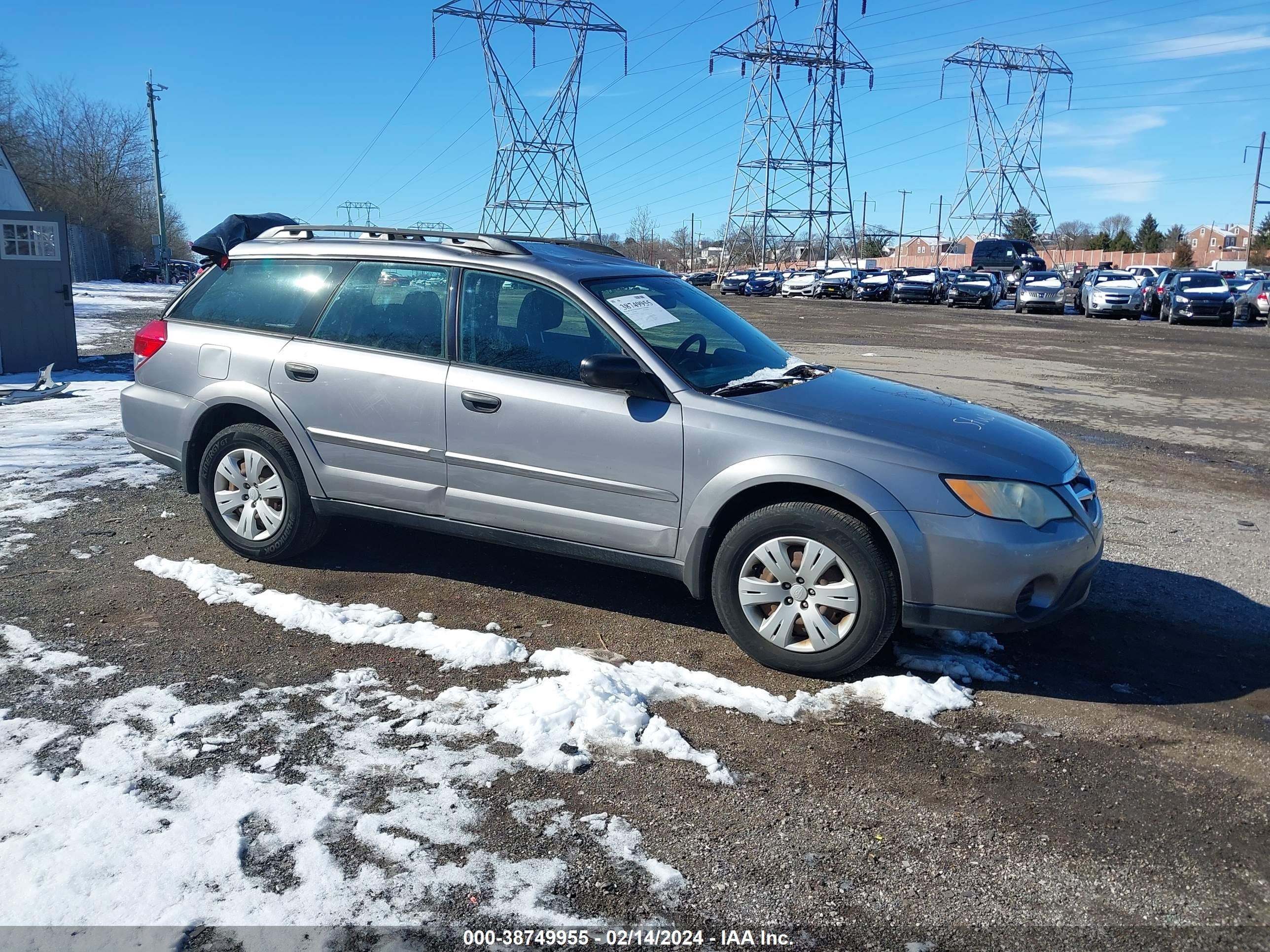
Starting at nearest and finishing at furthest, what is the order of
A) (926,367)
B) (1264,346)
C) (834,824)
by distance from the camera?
(834,824), (926,367), (1264,346)

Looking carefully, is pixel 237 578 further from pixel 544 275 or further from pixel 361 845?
pixel 361 845

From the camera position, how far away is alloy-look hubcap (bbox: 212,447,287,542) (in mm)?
5262

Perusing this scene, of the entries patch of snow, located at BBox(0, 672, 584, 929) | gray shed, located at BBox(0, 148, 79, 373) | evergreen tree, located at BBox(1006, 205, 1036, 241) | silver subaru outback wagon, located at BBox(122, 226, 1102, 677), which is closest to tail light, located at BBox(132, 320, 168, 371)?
silver subaru outback wagon, located at BBox(122, 226, 1102, 677)

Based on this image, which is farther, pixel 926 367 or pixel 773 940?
pixel 926 367

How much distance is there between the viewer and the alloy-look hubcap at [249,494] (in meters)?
5.26

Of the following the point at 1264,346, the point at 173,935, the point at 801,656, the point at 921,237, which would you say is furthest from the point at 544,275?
the point at 921,237

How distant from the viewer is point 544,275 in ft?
15.5

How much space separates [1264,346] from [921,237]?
80.0 metres

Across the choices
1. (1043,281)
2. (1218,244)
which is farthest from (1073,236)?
(1043,281)

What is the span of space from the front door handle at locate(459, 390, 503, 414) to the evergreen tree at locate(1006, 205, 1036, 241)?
2597 inches

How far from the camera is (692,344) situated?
4754 mm

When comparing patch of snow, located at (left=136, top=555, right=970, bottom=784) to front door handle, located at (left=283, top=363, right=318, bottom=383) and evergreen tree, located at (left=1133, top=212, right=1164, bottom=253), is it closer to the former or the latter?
front door handle, located at (left=283, top=363, right=318, bottom=383)

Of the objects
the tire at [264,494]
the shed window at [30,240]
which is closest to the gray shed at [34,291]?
the shed window at [30,240]

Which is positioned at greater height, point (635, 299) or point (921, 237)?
point (921, 237)
